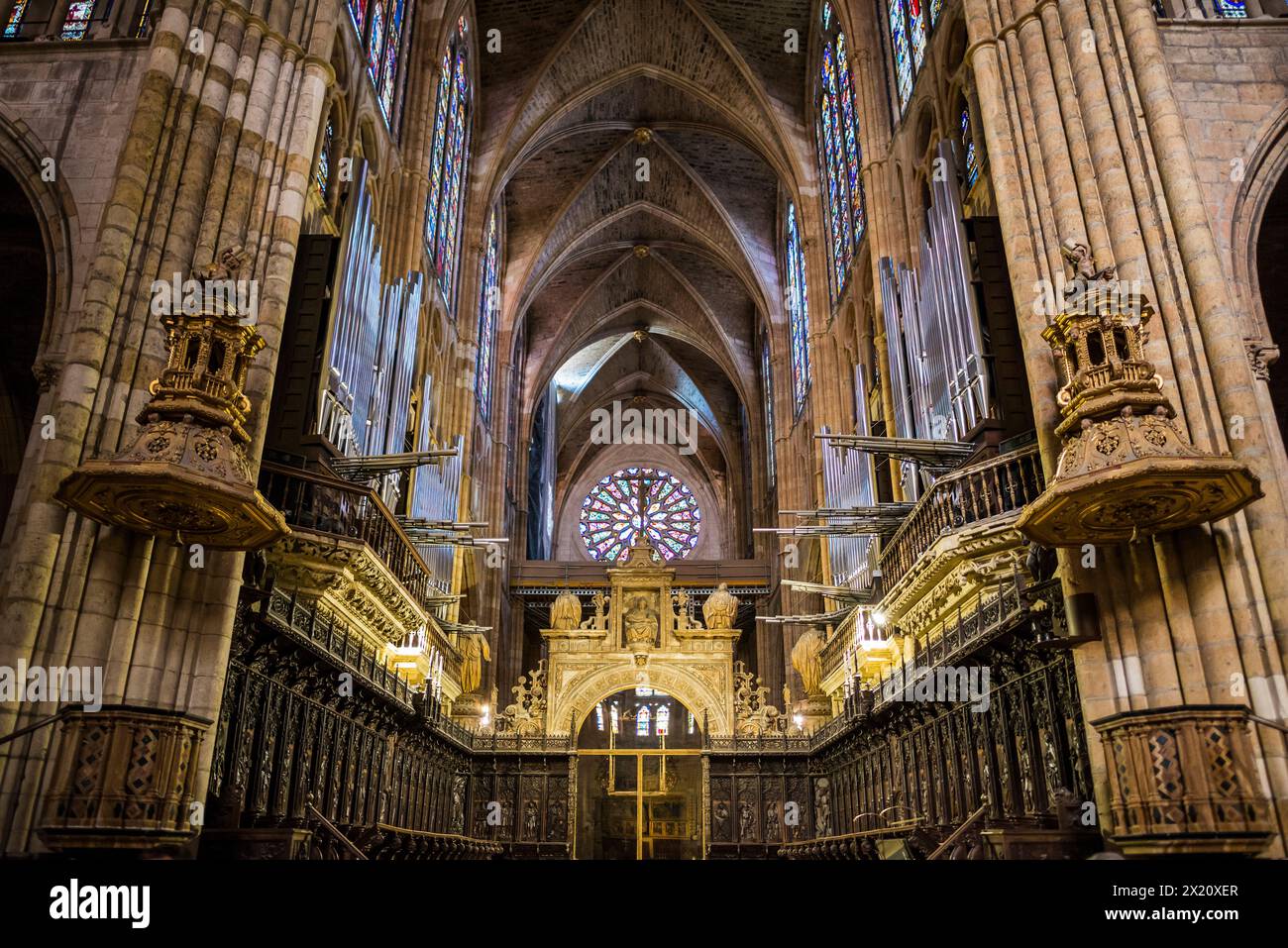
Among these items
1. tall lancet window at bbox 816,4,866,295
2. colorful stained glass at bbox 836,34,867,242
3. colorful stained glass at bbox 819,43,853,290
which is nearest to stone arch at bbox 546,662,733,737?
tall lancet window at bbox 816,4,866,295

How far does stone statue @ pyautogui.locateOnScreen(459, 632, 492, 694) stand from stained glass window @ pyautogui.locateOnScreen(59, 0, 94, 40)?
1350cm

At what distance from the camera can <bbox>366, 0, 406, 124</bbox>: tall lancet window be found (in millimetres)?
16391

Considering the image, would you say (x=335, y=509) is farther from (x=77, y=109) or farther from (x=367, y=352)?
(x=77, y=109)

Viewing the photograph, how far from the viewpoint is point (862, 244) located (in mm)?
19328

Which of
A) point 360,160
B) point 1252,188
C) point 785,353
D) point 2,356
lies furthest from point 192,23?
point 785,353

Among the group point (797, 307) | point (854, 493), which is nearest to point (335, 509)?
point (854, 493)

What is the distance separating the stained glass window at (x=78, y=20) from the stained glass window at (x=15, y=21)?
587 millimetres

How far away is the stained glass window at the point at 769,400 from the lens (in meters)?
31.1

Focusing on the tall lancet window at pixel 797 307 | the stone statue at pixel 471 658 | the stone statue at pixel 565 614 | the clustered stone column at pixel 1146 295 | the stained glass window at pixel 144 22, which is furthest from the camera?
the tall lancet window at pixel 797 307

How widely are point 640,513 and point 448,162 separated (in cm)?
2216

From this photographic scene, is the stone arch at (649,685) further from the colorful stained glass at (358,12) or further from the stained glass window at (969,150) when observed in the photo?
the colorful stained glass at (358,12)

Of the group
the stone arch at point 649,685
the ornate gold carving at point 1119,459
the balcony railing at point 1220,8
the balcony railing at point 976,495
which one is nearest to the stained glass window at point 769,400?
the stone arch at point 649,685

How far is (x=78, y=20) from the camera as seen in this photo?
11.6 meters

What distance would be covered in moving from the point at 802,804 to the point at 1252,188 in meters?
14.4
